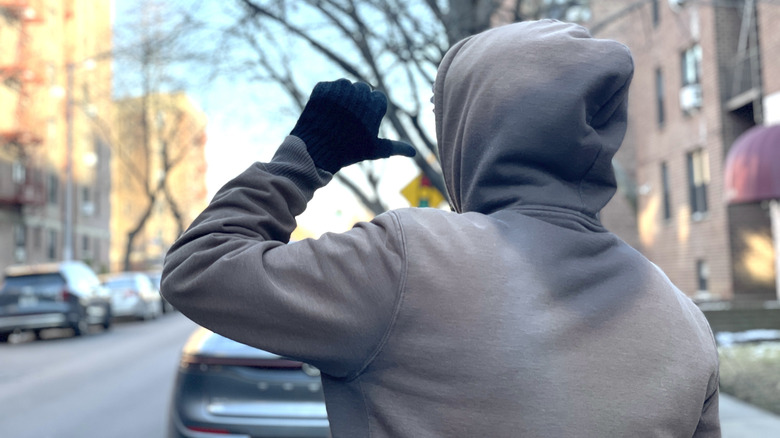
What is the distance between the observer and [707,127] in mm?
19500

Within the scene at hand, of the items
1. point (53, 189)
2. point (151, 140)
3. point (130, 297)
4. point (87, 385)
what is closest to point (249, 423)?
point (87, 385)

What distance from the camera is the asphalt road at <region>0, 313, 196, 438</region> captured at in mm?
8555

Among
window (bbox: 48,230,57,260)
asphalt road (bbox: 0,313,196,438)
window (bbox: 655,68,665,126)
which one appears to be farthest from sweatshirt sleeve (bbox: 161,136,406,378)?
window (bbox: 48,230,57,260)

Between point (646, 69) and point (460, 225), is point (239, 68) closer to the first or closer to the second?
point (460, 225)

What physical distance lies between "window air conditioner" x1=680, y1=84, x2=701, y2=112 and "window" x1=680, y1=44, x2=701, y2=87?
29 centimetres

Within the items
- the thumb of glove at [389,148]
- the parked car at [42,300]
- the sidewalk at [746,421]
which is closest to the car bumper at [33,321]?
the parked car at [42,300]

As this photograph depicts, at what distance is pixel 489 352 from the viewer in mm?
1382

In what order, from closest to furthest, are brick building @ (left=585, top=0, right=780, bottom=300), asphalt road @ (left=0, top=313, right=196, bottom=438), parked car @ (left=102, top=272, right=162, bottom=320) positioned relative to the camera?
asphalt road @ (left=0, top=313, right=196, bottom=438) < brick building @ (left=585, top=0, right=780, bottom=300) < parked car @ (left=102, top=272, right=162, bottom=320)

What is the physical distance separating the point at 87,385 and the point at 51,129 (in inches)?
1211

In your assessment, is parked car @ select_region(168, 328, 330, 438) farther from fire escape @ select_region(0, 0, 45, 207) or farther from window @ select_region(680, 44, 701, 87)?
fire escape @ select_region(0, 0, 45, 207)

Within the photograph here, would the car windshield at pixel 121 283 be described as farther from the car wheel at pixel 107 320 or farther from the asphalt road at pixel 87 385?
the asphalt road at pixel 87 385

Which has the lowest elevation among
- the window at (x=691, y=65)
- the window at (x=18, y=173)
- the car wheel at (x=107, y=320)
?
the car wheel at (x=107, y=320)

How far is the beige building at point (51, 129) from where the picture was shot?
32.9 meters

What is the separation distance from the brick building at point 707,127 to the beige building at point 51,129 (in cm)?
1821
